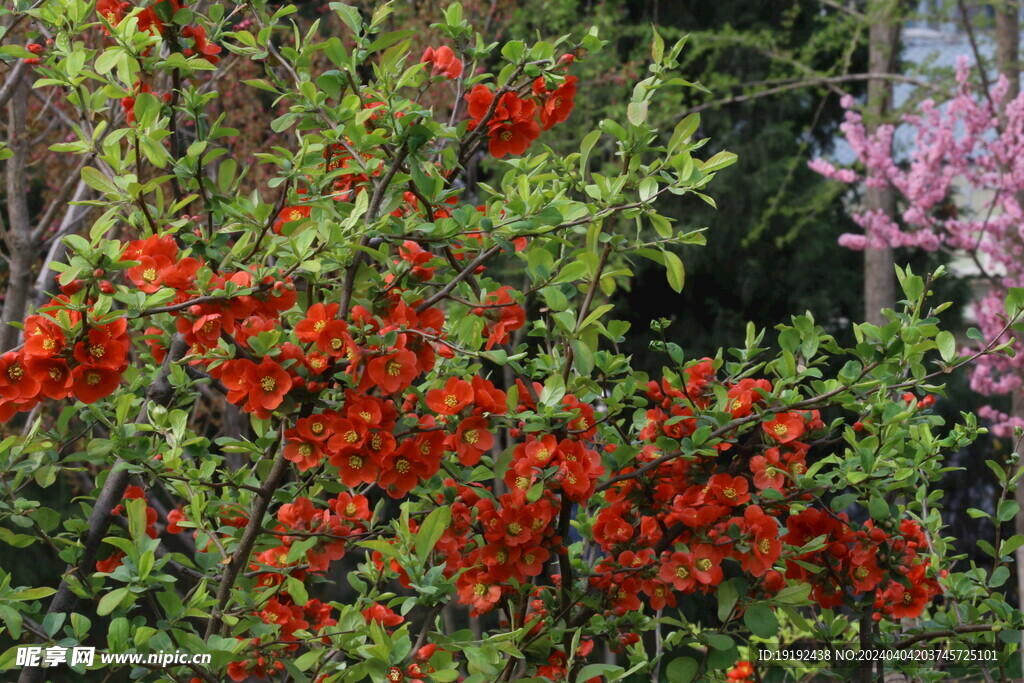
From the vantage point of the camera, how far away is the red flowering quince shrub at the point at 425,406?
151 centimetres

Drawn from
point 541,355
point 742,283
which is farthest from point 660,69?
point 742,283

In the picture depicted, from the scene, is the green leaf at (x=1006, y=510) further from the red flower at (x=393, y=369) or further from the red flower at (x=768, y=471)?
the red flower at (x=393, y=369)

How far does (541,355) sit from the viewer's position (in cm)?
188

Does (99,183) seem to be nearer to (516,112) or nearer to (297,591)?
(516,112)

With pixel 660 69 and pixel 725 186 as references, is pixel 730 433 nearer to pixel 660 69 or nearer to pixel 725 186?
pixel 660 69

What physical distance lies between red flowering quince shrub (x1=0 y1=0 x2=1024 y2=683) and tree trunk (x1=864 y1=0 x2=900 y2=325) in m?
5.14

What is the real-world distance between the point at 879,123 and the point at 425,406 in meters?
6.54

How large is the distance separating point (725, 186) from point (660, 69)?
290 inches

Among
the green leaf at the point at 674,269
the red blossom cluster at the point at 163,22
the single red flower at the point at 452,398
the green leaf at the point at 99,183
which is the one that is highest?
the red blossom cluster at the point at 163,22

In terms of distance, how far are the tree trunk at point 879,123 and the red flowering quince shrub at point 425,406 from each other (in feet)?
16.9

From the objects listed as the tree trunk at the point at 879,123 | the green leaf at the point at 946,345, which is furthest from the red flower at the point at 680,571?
the tree trunk at the point at 879,123

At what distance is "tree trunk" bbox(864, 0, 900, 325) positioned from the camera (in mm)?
6695

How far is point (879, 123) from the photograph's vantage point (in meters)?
7.29

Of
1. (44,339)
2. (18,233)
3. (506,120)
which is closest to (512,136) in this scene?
(506,120)
